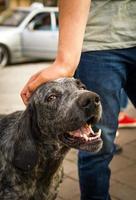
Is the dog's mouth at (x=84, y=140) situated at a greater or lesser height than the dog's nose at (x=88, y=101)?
lesser

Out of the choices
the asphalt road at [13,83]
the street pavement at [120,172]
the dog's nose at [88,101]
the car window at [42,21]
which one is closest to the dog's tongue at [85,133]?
the dog's nose at [88,101]

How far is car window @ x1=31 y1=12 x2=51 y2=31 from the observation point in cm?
1617

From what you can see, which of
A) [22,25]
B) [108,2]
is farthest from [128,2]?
[22,25]

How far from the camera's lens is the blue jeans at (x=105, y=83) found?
3.55 metres

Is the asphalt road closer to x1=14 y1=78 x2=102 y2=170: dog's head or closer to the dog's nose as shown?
x1=14 y1=78 x2=102 y2=170: dog's head

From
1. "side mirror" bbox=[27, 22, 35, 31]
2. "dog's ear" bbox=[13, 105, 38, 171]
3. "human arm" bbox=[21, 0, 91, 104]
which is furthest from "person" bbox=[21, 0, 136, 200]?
"side mirror" bbox=[27, 22, 35, 31]

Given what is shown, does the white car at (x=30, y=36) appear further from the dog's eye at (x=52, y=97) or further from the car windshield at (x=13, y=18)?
the dog's eye at (x=52, y=97)

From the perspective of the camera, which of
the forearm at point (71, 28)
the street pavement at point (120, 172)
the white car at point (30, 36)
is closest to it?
the forearm at point (71, 28)

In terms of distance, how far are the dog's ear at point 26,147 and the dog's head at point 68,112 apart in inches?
2.7

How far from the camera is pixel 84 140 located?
3.10 meters

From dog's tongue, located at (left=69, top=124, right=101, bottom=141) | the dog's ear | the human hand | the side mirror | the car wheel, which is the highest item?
the human hand

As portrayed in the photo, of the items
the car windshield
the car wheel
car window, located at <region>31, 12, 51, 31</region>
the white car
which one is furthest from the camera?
the car windshield

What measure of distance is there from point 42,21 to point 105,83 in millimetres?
13081

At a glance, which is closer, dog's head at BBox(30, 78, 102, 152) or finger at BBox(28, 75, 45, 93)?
dog's head at BBox(30, 78, 102, 152)
